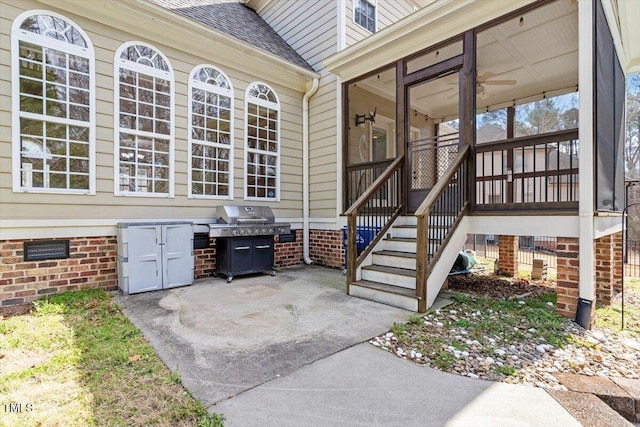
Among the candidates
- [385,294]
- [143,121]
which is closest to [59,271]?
[143,121]

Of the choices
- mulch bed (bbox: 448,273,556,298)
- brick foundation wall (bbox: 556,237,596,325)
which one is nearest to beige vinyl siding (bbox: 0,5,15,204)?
mulch bed (bbox: 448,273,556,298)

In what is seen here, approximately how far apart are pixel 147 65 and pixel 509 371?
607 cm

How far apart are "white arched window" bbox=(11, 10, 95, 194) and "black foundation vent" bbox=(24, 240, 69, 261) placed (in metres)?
0.70

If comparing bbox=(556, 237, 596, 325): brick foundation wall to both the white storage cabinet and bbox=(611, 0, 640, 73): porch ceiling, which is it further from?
the white storage cabinet

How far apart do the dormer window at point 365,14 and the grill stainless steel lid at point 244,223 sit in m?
4.79

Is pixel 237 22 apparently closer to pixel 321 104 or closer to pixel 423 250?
pixel 321 104

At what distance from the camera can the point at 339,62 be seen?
6207 mm

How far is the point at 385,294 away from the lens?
410 cm

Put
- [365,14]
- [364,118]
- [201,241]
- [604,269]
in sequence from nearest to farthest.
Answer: [604,269]
[201,241]
[365,14]
[364,118]

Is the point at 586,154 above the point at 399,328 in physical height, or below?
above

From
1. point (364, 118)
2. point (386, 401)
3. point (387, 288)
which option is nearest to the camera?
point (386, 401)

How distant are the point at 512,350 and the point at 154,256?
4568 mm

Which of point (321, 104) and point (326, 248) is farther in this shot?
point (321, 104)

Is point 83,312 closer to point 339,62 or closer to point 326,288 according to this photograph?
point 326,288
